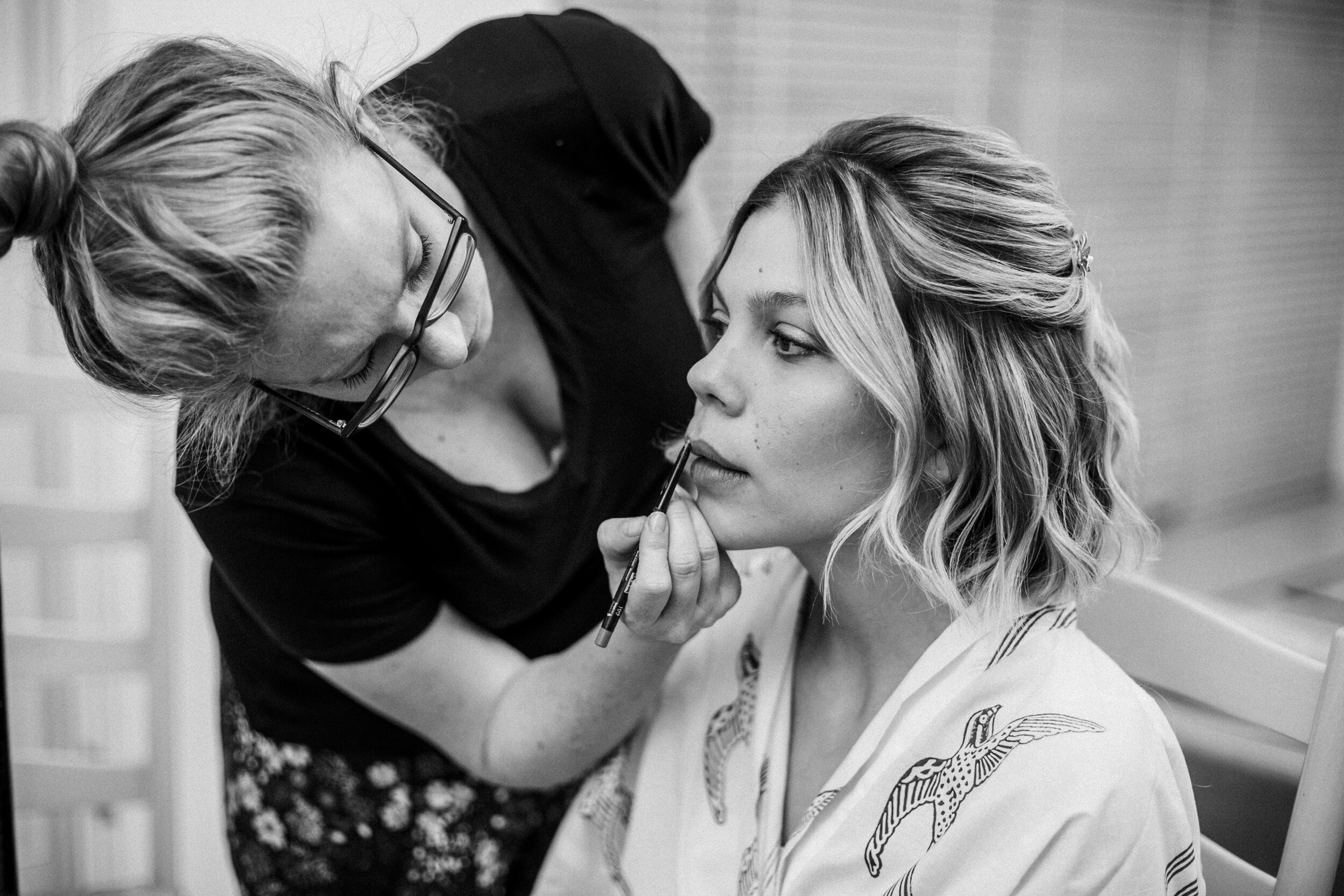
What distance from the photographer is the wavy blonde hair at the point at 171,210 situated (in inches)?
34.6

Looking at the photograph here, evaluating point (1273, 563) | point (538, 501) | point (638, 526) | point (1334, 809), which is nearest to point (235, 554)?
point (538, 501)

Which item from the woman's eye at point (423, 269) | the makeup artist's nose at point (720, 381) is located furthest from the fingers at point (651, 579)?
the woman's eye at point (423, 269)

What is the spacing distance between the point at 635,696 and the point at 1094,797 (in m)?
0.53

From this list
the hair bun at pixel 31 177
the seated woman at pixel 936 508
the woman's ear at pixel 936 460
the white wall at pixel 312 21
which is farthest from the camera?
→ the white wall at pixel 312 21

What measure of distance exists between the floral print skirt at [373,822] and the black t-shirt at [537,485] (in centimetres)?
4

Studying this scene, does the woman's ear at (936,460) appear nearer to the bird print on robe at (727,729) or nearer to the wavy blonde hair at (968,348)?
the wavy blonde hair at (968,348)

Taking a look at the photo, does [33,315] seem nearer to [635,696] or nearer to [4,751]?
[4,751]

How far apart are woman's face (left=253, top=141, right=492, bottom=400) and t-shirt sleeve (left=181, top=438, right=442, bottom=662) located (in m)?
0.17

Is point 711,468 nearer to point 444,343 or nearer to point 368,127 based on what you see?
point 444,343

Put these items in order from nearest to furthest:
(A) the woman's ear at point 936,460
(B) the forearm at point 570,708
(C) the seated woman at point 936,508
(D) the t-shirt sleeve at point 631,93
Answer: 1. (C) the seated woman at point 936,508
2. (A) the woman's ear at point 936,460
3. (B) the forearm at point 570,708
4. (D) the t-shirt sleeve at point 631,93

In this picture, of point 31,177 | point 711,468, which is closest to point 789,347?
point 711,468

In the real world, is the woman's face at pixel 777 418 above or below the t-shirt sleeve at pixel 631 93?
below

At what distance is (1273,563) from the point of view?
3803 mm

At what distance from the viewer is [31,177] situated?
0.86 meters
